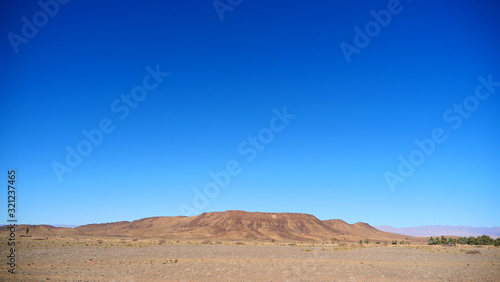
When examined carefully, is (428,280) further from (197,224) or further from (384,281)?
(197,224)

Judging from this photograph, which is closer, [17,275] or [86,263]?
[17,275]

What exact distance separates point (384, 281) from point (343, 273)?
3.72 meters

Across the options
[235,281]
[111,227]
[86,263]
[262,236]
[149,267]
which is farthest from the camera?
[111,227]

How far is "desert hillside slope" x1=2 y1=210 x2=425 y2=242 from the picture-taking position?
421 ft

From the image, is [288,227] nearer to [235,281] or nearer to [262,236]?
[262,236]

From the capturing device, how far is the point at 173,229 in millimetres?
151625

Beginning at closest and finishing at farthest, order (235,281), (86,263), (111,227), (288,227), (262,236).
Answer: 1. (235,281)
2. (86,263)
3. (262,236)
4. (288,227)
5. (111,227)

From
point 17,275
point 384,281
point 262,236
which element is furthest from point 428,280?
point 262,236

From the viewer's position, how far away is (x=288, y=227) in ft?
481

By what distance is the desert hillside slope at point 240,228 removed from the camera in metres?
128

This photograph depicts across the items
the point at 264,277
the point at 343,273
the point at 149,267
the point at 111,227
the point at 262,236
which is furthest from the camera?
the point at 111,227

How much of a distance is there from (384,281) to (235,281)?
9.16m

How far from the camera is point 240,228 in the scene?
457 feet

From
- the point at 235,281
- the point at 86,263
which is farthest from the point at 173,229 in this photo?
the point at 235,281
